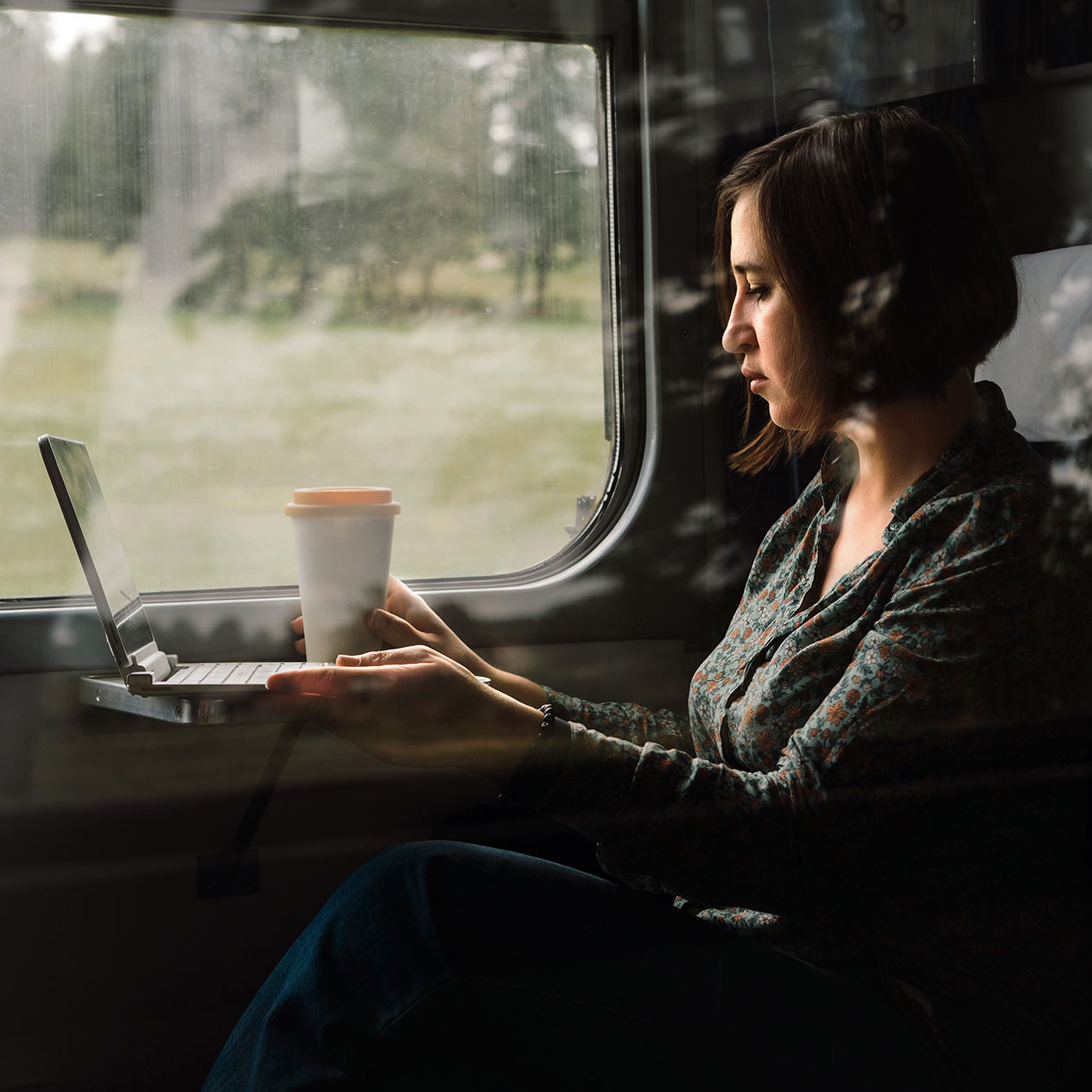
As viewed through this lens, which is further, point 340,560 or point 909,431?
point 340,560

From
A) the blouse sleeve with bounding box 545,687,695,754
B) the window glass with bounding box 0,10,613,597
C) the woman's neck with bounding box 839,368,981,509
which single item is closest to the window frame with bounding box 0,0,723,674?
the window glass with bounding box 0,10,613,597

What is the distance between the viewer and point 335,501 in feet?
3.69

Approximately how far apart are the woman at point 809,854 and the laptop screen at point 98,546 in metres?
0.34

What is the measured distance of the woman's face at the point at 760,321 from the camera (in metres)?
1.11

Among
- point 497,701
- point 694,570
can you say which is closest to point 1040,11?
point 694,570

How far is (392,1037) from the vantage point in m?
0.88

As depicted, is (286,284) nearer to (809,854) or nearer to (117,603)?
(117,603)

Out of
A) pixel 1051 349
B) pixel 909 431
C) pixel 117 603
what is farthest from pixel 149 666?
pixel 1051 349

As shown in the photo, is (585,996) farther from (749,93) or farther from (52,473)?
(749,93)

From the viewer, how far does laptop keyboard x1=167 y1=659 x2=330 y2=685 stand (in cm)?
110

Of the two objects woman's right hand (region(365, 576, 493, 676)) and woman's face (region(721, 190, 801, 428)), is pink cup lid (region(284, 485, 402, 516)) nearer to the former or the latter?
woman's right hand (region(365, 576, 493, 676))

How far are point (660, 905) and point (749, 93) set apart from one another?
125 cm

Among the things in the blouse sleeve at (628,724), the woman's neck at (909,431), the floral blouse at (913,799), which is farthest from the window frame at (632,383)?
the floral blouse at (913,799)

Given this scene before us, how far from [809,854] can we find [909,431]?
44 cm
